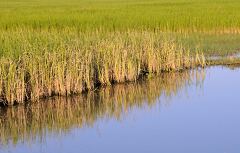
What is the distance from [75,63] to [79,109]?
1163 millimetres

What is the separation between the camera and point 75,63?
11203 mm

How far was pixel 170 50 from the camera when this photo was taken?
1348cm

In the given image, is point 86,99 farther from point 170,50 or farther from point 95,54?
point 170,50

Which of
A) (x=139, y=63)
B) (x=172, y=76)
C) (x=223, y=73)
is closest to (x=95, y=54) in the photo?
(x=139, y=63)

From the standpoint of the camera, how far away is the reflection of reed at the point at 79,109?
9.23m

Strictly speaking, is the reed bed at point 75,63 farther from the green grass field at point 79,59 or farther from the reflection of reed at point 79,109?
the reflection of reed at point 79,109

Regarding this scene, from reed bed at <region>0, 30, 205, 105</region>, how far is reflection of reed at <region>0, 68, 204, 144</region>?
261mm

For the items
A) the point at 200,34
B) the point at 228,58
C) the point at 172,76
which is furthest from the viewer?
the point at 200,34

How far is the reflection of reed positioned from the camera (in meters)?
9.23

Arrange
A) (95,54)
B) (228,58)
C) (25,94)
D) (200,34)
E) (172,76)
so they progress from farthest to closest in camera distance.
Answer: (200,34) < (228,58) < (172,76) < (95,54) < (25,94)

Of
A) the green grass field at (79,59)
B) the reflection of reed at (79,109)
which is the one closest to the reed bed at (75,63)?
the green grass field at (79,59)

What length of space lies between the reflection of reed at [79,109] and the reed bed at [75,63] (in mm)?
261

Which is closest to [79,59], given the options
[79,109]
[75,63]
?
[75,63]

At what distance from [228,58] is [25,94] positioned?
683 cm
